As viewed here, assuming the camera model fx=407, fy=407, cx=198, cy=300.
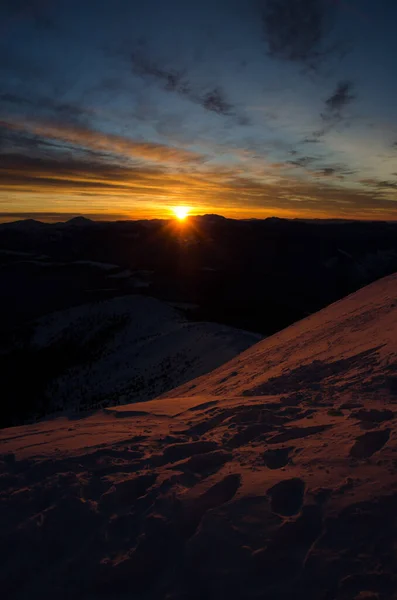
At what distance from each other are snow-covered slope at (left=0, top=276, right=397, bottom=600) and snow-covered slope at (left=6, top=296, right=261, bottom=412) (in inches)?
472

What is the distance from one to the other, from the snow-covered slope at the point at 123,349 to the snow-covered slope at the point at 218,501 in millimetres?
11982

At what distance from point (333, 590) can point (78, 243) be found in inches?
4737

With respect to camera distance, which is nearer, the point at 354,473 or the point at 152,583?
the point at 152,583

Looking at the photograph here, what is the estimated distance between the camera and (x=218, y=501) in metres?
3.77

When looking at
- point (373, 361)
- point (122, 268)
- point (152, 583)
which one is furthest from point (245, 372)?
point (122, 268)

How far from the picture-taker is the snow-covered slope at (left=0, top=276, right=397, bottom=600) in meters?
2.91

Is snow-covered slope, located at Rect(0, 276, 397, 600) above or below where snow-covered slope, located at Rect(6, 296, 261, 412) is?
above

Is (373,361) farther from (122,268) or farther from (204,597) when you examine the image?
(122,268)

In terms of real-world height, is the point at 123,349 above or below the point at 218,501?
below

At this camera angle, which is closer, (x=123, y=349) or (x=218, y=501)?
(x=218, y=501)

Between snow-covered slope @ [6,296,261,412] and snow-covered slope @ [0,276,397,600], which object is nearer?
snow-covered slope @ [0,276,397,600]

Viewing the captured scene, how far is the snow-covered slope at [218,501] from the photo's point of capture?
2.91 metres

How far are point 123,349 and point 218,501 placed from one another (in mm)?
23374

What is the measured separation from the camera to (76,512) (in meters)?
3.85
